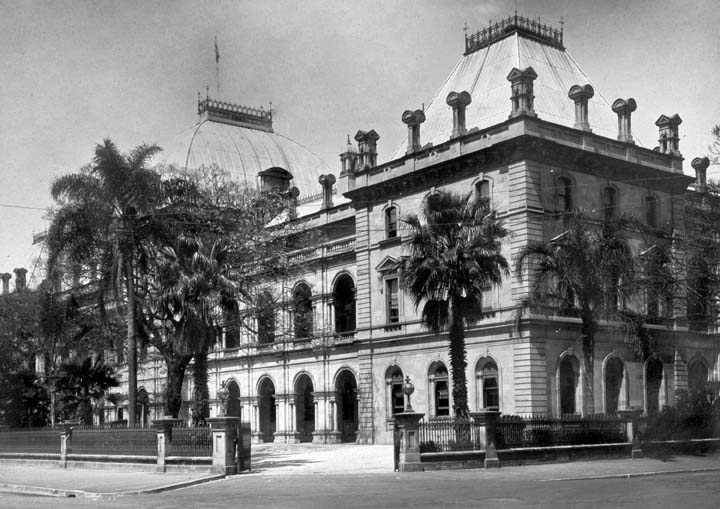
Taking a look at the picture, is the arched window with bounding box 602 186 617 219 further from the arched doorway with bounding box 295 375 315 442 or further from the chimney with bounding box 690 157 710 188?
the arched doorway with bounding box 295 375 315 442

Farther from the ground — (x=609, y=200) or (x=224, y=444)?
(x=609, y=200)

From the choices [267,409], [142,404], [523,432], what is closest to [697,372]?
[523,432]

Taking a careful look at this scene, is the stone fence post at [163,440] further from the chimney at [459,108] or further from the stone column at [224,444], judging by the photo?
the chimney at [459,108]

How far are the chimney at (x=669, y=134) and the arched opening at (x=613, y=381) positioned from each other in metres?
11.1

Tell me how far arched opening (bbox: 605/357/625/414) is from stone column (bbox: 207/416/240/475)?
20.2 metres

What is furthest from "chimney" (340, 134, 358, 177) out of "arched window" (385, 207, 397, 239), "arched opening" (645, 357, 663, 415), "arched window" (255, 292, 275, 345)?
"arched opening" (645, 357, 663, 415)

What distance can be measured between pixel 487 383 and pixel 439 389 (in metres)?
3.01

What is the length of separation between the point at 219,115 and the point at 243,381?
94.7 feet

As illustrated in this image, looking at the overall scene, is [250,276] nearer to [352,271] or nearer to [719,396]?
[352,271]

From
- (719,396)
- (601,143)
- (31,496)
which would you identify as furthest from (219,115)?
(31,496)

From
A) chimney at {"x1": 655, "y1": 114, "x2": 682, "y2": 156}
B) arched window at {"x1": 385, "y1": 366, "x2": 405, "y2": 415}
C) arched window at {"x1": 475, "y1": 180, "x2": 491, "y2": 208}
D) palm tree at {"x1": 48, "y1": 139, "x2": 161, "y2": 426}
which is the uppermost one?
chimney at {"x1": 655, "y1": 114, "x2": 682, "y2": 156}

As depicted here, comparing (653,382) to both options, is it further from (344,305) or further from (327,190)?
(327,190)

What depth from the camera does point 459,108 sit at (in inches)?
1813

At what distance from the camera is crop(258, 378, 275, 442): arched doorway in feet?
193
